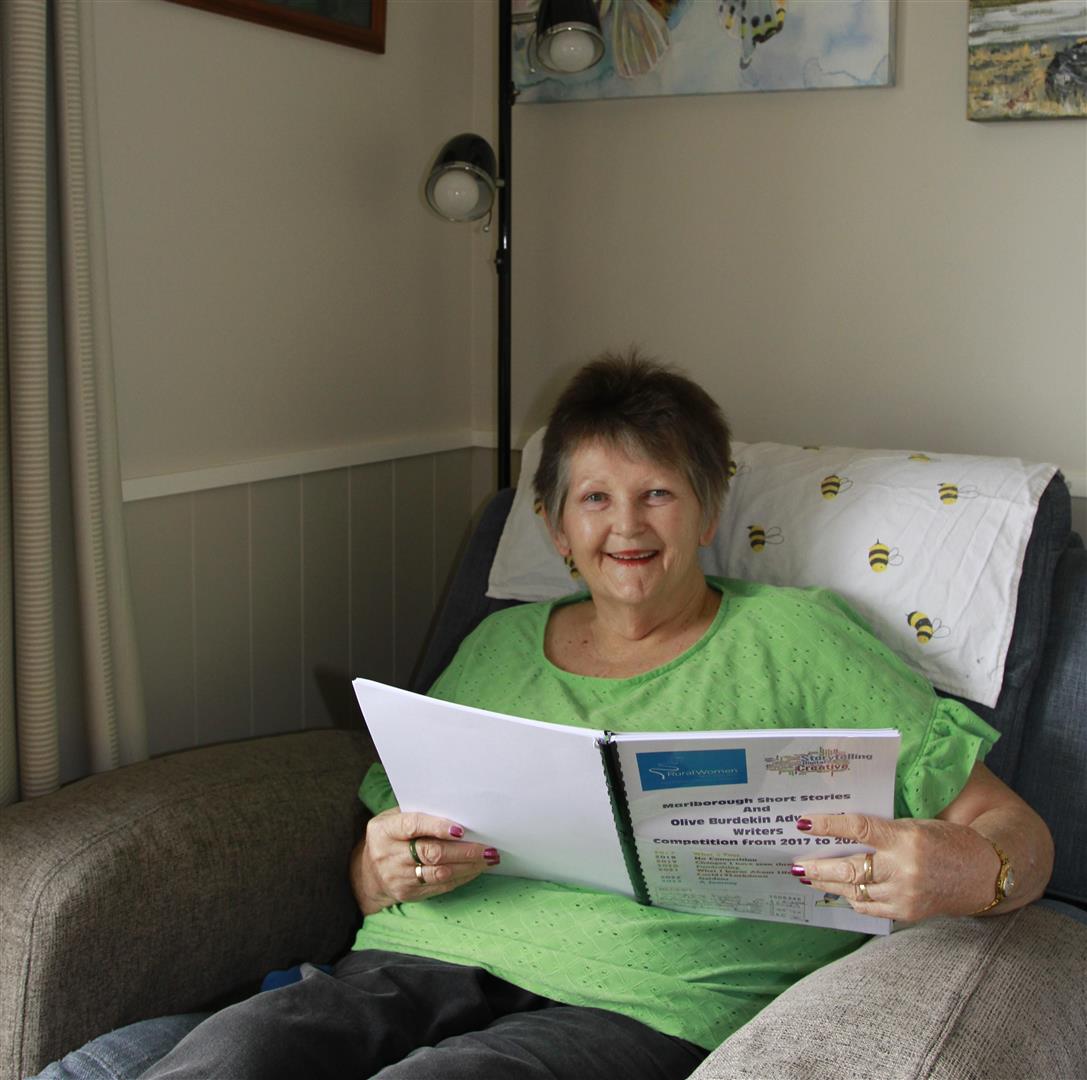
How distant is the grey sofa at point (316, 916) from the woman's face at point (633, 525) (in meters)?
0.40

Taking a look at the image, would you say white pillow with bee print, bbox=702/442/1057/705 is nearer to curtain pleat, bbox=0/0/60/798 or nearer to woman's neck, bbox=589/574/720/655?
woman's neck, bbox=589/574/720/655

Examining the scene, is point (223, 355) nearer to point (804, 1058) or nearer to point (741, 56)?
point (741, 56)

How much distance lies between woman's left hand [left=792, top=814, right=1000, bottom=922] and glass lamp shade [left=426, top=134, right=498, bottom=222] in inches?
44.2

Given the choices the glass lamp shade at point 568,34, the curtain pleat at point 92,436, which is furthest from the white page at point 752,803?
the glass lamp shade at point 568,34

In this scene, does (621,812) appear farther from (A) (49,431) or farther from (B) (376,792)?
(A) (49,431)

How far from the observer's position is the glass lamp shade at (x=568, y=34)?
6.40 feet

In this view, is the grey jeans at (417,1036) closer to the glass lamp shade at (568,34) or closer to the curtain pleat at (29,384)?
the curtain pleat at (29,384)

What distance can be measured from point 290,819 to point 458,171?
960 mm

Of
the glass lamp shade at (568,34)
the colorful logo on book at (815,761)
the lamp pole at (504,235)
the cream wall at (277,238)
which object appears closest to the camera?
the colorful logo on book at (815,761)

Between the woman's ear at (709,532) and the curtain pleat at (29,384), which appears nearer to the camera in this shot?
the curtain pleat at (29,384)

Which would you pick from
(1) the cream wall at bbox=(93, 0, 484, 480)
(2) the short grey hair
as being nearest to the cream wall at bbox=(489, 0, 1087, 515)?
(1) the cream wall at bbox=(93, 0, 484, 480)

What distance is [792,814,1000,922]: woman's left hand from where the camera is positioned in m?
1.23

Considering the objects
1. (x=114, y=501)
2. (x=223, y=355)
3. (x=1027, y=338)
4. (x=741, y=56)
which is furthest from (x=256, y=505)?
(x=1027, y=338)

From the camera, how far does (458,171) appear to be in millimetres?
1994
